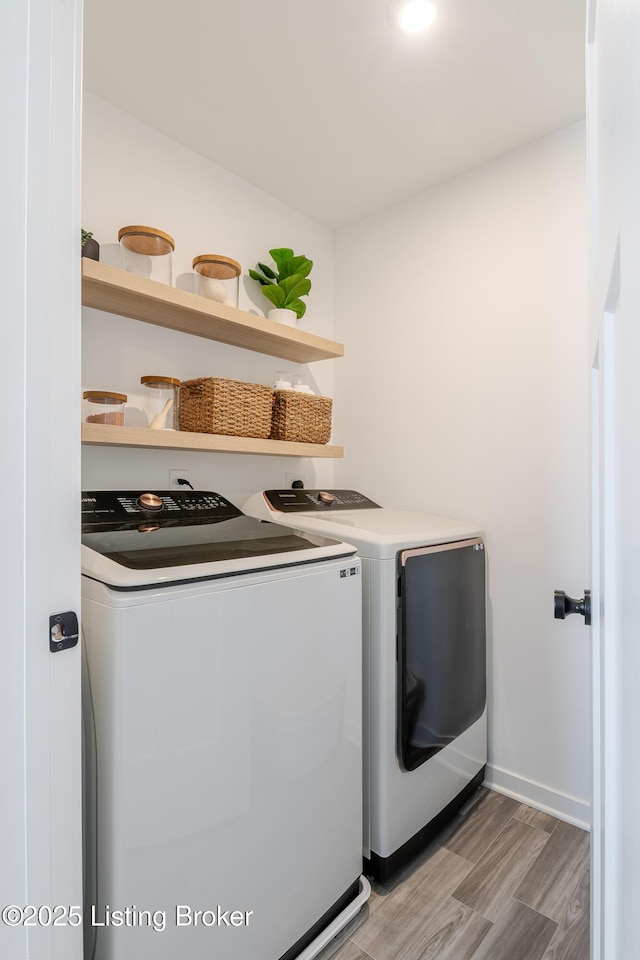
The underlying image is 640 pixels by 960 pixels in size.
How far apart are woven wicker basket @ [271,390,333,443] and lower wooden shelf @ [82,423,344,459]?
0.04 meters

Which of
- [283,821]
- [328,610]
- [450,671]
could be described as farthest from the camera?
[450,671]

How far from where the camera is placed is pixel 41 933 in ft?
2.69

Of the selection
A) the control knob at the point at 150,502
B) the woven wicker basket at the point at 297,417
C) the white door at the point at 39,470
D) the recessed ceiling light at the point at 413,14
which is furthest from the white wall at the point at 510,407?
the white door at the point at 39,470

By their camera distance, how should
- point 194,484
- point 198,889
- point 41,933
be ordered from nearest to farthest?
point 41,933
point 198,889
point 194,484

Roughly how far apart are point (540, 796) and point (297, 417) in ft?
5.60

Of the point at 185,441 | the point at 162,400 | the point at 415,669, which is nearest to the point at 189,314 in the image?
the point at 162,400

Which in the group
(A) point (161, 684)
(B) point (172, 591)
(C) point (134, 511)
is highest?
(C) point (134, 511)

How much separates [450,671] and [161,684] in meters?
1.08

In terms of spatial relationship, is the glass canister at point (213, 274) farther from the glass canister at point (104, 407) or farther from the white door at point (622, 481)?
the white door at point (622, 481)

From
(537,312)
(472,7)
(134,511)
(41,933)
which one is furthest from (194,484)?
(472,7)

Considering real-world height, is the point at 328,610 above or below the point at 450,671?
above

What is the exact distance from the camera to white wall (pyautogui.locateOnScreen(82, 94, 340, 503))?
5.51ft

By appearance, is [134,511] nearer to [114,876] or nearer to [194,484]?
[194,484]

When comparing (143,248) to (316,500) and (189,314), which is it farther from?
(316,500)
